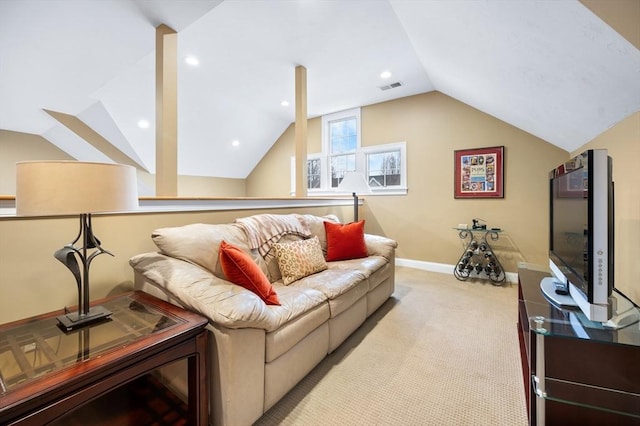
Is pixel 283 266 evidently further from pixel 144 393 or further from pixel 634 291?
pixel 634 291

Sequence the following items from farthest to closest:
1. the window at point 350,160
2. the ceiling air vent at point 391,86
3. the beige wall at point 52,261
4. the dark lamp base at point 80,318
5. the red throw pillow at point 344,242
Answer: the window at point 350,160 < the ceiling air vent at point 391,86 < the red throw pillow at point 344,242 < the beige wall at point 52,261 < the dark lamp base at point 80,318

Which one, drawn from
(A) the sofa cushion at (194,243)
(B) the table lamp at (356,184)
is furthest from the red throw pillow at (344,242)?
(A) the sofa cushion at (194,243)

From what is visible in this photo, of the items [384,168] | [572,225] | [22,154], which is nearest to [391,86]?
[384,168]

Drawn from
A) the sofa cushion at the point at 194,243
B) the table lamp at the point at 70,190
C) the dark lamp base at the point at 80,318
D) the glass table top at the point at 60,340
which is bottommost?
the glass table top at the point at 60,340

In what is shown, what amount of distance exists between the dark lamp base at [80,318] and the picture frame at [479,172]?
4.05m

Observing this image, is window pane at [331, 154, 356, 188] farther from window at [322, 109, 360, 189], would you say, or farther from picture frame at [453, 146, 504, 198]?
picture frame at [453, 146, 504, 198]

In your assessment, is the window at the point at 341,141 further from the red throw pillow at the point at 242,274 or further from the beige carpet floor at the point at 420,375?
the red throw pillow at the point at 242,274

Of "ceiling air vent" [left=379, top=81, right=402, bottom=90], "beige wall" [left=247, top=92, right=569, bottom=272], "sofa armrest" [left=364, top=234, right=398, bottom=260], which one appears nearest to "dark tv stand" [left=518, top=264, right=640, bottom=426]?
"sofa armrest" [left=364, top=234, right=398, bottom=260]

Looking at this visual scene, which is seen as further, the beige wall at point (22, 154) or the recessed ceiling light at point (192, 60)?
the beige wall at point (22, 154)

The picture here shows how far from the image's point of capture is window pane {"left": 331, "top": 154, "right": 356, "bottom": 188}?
16.4 feet

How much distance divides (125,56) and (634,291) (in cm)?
473

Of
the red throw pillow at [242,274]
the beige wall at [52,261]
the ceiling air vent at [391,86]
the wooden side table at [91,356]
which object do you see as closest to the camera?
the wooden side table at [91,356]

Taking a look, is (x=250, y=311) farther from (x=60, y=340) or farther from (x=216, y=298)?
(x=60, y=340)

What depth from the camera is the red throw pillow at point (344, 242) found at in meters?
2.87
